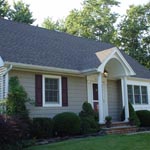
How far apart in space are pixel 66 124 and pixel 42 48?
4790 mm

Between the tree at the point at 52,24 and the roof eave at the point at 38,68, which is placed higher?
the tree at the point at 52,24

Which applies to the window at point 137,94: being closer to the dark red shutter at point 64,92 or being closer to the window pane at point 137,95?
the window pane at point 137,95

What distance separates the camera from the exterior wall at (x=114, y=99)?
1816cm

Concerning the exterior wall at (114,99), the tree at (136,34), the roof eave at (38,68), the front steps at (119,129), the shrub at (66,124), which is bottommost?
the front steps at (119,129)

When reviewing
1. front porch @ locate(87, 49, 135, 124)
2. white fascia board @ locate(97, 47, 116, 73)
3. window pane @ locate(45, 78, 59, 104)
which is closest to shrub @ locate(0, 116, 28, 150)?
window pane @ locate(45, 78, 59, 104)

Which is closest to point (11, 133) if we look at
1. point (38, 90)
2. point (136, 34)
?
point (38, 90)

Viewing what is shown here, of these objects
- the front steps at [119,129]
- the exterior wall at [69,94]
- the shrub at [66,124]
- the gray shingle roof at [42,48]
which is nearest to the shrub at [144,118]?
the front steps at [119,129]

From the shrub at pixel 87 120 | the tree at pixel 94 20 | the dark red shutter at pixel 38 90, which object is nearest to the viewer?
the dark red shutter at pixel 38 90

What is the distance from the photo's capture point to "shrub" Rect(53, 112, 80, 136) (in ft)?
43.9

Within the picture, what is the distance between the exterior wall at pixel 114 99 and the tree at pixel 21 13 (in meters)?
20.5

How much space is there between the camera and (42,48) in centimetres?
1619

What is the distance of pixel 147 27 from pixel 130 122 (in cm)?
1913

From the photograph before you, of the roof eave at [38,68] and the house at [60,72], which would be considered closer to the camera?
the roof eave at [38,68]

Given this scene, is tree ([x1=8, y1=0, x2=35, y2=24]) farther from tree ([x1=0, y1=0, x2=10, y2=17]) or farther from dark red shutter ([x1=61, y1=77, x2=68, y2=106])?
dark red shutter ([x1=61, y1=77, x2=68, y2=106])
